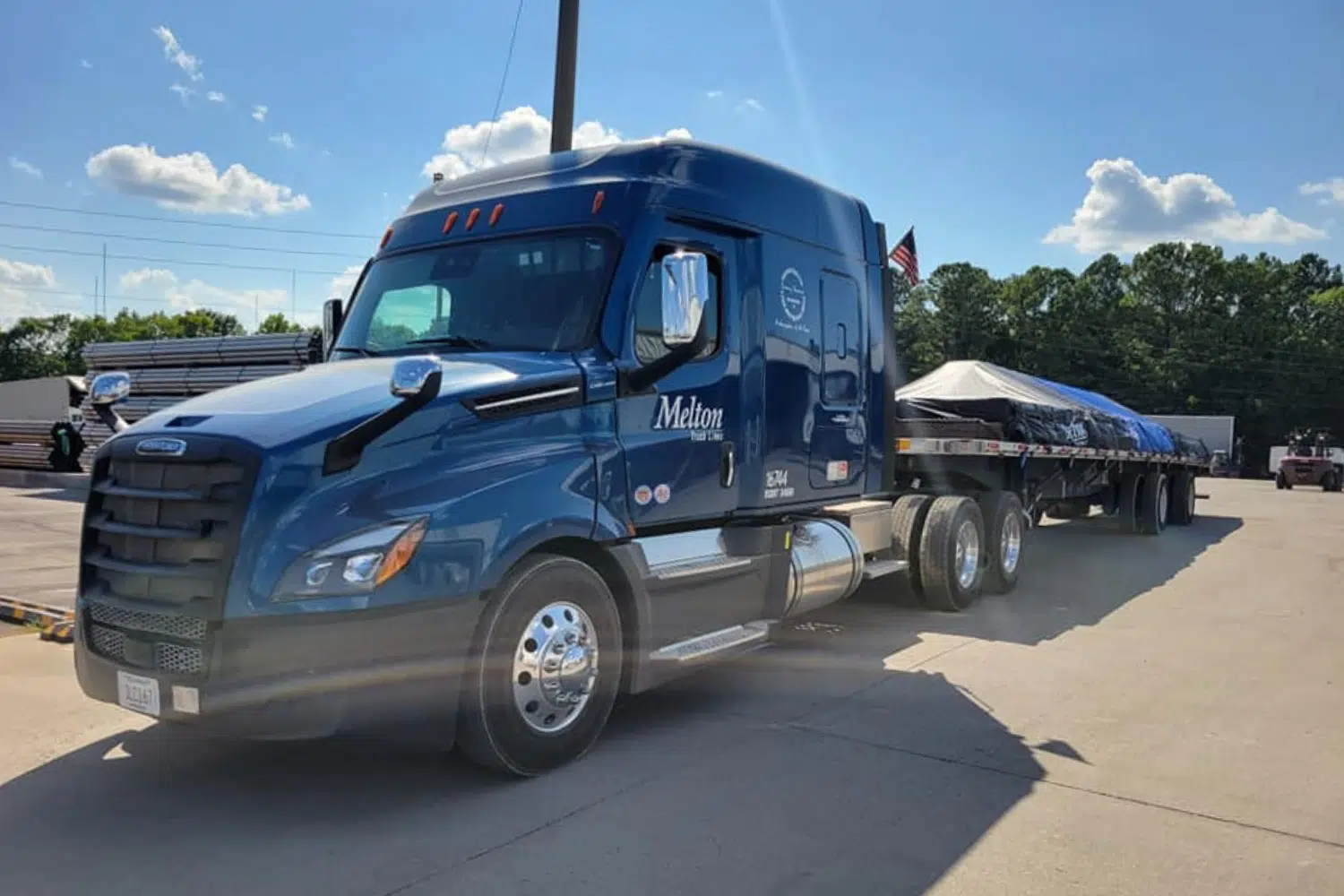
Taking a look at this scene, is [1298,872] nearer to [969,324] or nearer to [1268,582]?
[1268,582]

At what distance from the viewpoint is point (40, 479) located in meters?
23.7

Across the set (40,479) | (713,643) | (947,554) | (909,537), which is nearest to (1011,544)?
(947,554)

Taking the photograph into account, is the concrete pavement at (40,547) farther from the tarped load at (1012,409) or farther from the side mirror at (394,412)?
the tarped load at (1012,409)

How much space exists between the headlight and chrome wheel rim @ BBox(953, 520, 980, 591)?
6286 millimetres

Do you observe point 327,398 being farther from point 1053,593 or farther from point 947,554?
point 1053,593

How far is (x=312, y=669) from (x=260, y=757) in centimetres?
140

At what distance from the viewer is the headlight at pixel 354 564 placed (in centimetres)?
378

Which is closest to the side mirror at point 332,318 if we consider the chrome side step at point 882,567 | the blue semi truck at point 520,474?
the blue semi truck at point 520,474

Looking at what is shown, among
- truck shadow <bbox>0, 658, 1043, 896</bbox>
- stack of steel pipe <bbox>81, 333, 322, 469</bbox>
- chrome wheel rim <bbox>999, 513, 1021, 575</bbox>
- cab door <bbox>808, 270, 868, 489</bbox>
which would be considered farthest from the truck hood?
stack of steel pipe <bbox>81, 333, 322, 469</bbox>

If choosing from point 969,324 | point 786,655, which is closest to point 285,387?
point 786,655

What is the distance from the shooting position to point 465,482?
4180mm

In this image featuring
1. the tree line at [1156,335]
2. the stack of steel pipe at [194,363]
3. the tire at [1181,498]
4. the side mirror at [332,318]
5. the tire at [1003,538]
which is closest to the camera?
the side mirror at [332,318]

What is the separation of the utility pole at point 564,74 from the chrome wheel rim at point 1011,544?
20.9 ft

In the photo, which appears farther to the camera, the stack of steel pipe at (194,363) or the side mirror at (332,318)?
the stack of steel pipe at (194,363)
